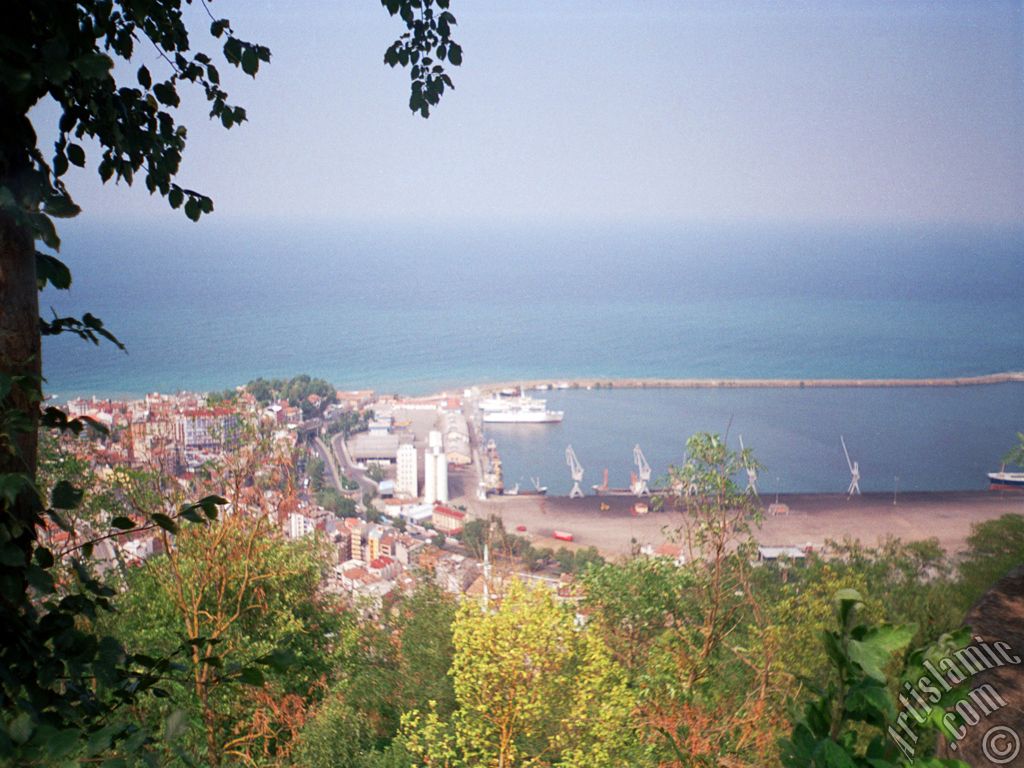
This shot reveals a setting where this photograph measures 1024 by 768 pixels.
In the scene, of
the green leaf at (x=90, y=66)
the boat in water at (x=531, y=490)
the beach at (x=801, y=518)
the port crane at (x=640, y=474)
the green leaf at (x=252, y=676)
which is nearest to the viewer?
the green leaf at (x=90, y=66)

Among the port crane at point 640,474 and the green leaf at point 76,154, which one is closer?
the green leaf at point 76,154

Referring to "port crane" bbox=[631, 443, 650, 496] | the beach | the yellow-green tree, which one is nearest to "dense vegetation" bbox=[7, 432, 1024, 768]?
the yellow-green tree

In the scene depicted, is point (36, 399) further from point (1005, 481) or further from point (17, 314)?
point (1005, 481)

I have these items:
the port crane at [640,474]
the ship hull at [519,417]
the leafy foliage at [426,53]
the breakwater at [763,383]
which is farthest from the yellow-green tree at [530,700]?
the breakwater at [763,383]

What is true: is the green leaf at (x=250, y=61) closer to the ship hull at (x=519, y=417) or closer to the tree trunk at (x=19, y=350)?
the tree trunk at (x=19, y=350)

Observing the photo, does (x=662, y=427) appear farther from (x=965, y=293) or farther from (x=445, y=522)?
(x=965, y=293)

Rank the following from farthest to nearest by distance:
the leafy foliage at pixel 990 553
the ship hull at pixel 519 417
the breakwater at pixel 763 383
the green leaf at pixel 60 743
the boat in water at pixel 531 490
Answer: the breakwater at pixel 763 383 < the ship hull at pixel 519 417 < the boat in water at pixel 531 490 < the leafy foliage at pixel 990 553 < the green leaf at pixel 60 743
